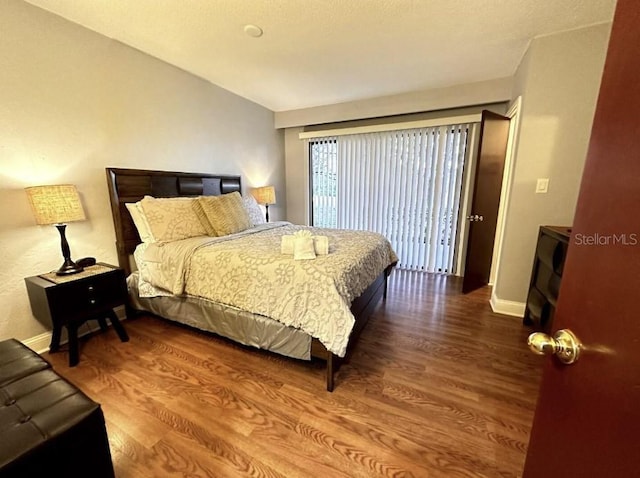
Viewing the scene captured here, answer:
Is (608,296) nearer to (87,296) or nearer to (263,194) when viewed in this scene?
(87,296)

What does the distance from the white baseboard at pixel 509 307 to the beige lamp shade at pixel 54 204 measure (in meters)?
3.74

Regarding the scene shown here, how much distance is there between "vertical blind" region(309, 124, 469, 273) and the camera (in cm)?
369

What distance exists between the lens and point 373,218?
429 cm

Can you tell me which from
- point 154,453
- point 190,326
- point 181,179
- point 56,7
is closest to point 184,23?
point 56,7

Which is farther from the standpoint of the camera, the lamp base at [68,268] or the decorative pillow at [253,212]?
the decorative pillow at [253,212]

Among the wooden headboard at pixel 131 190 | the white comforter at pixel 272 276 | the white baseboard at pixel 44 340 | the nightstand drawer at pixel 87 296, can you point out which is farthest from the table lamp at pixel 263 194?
the white baseboard at pixel 44 340

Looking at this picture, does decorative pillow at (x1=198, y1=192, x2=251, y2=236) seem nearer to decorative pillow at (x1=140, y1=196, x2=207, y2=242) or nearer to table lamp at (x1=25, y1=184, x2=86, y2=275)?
decorative pillow at (x1=140, y1=196, x2=207, y2=242)

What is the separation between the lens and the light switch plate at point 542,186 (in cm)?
236

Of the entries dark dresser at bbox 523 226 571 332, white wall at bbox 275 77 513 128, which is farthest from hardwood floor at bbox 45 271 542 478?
white wall at bbox 275 77 513 128

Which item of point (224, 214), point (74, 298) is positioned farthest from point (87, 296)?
point (224, 214)

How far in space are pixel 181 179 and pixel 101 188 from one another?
74 cm

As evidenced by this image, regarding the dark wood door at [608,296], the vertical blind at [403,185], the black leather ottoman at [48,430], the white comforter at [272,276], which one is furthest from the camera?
the vertical blind at [403,185]

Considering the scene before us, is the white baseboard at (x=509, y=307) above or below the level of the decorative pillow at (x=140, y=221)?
below

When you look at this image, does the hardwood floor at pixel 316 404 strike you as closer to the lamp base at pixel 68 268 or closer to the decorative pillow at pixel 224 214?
A: the lamp base at pixel 68 268
